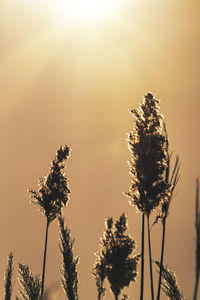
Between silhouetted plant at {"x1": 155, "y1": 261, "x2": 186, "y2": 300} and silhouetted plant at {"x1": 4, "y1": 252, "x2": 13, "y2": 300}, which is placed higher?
silhouetted plant at {"x1": 4, "y1": 252, "x2": 13, "y2": 300}

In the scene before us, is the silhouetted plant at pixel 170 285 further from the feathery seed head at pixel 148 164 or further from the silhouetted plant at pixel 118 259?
the feathery seed head at pixel 148 164

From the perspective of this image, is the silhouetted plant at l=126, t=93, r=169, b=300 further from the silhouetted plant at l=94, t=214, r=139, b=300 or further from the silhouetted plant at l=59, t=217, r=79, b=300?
the silhouetted plant at l=59, t=217, r=79, b=300

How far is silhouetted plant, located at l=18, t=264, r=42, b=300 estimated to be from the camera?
422 inches

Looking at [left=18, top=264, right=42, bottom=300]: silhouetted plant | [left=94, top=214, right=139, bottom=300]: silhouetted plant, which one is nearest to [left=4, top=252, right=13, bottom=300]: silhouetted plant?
[left=18, top=264, right=42, bottom=300]: silhouetted plant

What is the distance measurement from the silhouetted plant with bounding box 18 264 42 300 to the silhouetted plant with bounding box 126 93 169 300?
3950 millimetres

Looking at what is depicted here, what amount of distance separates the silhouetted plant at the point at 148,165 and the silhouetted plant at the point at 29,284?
3.95m

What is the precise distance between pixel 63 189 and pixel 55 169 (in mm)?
679

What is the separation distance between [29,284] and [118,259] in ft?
11.8

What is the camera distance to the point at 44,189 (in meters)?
11.4

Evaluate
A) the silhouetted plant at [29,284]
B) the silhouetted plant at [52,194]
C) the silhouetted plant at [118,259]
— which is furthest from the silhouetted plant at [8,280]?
the silhouetted plant at [118,259]

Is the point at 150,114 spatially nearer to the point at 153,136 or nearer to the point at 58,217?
the point at 153,136

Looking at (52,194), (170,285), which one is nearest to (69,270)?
(52,194)

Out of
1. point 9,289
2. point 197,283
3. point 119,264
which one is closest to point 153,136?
point 119,264

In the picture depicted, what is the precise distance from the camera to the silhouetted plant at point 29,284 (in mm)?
10727
